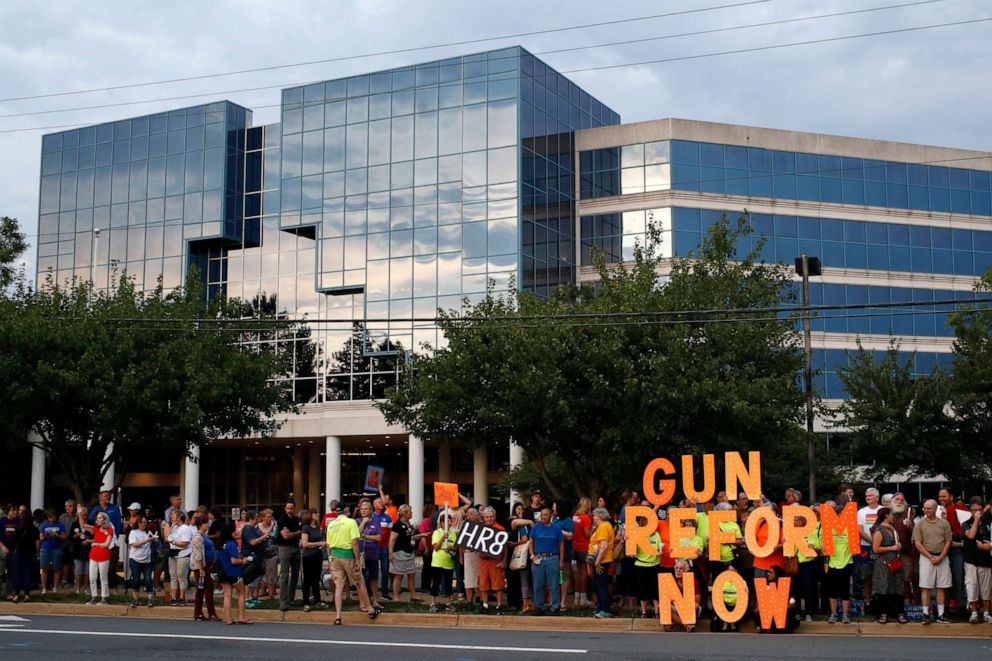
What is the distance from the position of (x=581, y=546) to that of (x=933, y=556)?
5644 mm

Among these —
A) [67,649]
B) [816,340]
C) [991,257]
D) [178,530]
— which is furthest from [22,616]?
[991,257]

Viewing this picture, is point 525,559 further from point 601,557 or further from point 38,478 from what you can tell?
point 38,478

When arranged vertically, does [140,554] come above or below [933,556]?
below

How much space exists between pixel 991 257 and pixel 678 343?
102 feet

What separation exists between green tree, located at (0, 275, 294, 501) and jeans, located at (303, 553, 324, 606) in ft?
30.8

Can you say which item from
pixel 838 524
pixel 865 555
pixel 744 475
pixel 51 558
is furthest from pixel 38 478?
pixel 838 524

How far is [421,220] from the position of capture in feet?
163

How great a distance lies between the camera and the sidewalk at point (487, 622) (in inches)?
640

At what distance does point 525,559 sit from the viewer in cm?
1897

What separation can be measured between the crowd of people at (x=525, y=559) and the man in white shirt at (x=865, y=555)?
0.08 ft

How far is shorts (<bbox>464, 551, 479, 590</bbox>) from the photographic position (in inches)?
770

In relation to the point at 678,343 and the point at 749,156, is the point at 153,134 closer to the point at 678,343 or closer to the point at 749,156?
the point at 749,156

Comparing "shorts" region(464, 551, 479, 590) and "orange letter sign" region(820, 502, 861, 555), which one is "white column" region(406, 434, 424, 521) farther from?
"orange letter sign" region(820, 502, 861, 555)

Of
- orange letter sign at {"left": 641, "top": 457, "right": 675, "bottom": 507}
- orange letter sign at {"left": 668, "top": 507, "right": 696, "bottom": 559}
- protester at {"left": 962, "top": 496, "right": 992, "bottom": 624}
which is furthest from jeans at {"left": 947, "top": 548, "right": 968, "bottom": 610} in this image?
orange letter sign at {"left": 641, "top": 457, "right": 675, "bottom": 507}
